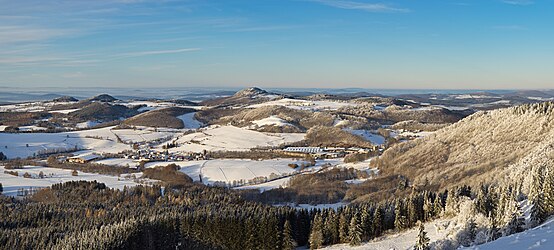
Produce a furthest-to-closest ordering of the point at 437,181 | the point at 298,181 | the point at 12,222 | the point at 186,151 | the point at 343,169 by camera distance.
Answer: the point at 186,151 → the point at 343,169 → the point at 298,181 → the point at 437,181 → the point at 12,222

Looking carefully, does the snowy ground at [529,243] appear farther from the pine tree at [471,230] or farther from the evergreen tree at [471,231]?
the pine tree at [471,230]

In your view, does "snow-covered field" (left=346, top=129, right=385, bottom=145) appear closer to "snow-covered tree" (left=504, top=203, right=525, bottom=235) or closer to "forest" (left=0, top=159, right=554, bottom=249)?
→ "forest" (left=0, top=159, right=554, bottom=249)

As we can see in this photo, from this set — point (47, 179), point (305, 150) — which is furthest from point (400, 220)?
point (305, 150)

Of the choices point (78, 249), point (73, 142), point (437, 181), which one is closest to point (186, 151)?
point (73, 142)

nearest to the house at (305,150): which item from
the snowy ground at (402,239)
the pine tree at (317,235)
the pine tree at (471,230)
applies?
the pine tree at (317,235)

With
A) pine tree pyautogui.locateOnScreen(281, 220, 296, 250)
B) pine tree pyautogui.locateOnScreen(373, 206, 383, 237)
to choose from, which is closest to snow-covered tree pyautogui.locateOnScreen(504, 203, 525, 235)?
pine tree pyautogui.locateOnScreen(373, 206, 383, 237)

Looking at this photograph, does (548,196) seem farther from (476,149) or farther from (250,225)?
(476,149)

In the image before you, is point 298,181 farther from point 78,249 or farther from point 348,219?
point 78,249
